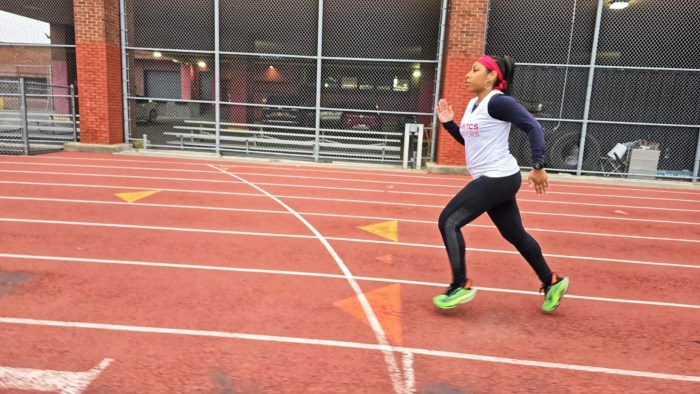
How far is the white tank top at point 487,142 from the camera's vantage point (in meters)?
3.58

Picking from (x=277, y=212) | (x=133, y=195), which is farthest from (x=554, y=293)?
(x=133, y=195)

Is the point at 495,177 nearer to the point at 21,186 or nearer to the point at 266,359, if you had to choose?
the point at 266,359

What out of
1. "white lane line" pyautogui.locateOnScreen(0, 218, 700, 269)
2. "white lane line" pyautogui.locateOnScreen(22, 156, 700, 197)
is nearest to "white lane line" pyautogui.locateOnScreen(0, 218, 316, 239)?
"white lane line" pyautogui.locateOnScreen(0, 218, 700, 269)

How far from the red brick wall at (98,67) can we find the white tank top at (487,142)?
1244cm

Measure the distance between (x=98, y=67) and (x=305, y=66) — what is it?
18.4 feet

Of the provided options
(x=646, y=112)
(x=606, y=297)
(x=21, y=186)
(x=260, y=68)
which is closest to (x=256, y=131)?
(x=260, y=68)

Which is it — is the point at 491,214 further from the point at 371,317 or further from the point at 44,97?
the point at 44,97

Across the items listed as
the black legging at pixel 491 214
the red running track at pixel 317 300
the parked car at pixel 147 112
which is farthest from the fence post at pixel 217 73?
the black legging at pixel 491 214

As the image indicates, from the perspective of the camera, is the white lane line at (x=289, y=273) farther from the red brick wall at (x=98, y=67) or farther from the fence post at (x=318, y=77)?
the red brick wall at (x=98, y=67)

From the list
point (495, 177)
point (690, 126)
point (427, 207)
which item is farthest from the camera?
point (690, 126)

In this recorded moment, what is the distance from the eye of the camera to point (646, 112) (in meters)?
12.2

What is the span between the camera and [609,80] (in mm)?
12109

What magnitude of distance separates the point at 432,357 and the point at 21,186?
8.31 metres

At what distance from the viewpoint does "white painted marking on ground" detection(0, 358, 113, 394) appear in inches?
107
